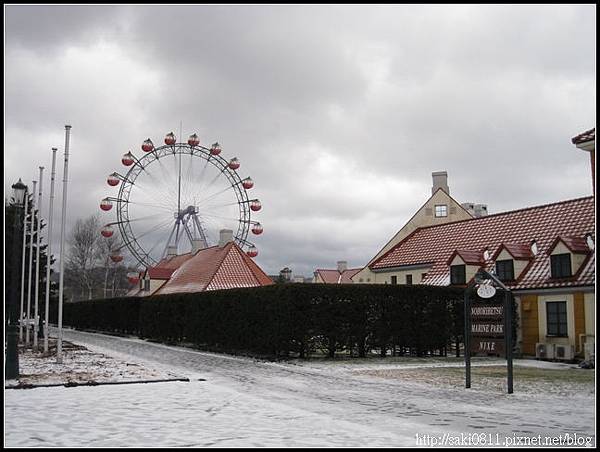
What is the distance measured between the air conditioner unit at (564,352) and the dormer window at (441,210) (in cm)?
1790

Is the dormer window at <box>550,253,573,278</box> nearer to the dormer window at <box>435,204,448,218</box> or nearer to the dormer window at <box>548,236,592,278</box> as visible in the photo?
the dormer window at <box>548,236,592,278</box>

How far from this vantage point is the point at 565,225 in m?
27.5

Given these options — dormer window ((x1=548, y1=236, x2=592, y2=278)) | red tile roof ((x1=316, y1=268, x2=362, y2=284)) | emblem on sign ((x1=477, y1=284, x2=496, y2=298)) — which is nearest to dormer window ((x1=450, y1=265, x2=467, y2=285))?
dormer window ((x1=548, y1=236, x2=592, y2=278))

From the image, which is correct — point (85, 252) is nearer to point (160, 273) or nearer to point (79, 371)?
point (160, 273)

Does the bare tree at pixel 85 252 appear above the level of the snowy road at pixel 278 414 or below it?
above

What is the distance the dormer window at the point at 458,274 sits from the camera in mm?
29312

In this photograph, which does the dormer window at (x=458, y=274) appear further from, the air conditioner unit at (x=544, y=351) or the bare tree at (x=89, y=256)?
the bare tree at (x=89, y=256)

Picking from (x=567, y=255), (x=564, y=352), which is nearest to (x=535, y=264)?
(x=567, y=255)

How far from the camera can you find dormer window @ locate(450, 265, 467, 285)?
29312 millimetres

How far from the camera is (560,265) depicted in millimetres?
24500

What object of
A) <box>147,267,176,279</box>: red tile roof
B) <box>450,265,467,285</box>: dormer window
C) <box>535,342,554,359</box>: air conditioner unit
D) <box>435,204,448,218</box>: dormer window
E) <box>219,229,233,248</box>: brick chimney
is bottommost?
<box>535,342,554,359</box>: air conditioner unit

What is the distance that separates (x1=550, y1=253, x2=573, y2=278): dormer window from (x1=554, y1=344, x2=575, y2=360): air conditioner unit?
2526 mm

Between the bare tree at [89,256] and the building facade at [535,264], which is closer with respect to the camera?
the building facade at [535,264]

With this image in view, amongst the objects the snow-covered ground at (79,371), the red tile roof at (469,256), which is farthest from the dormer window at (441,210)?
the snow-covered ground at (79,371)
